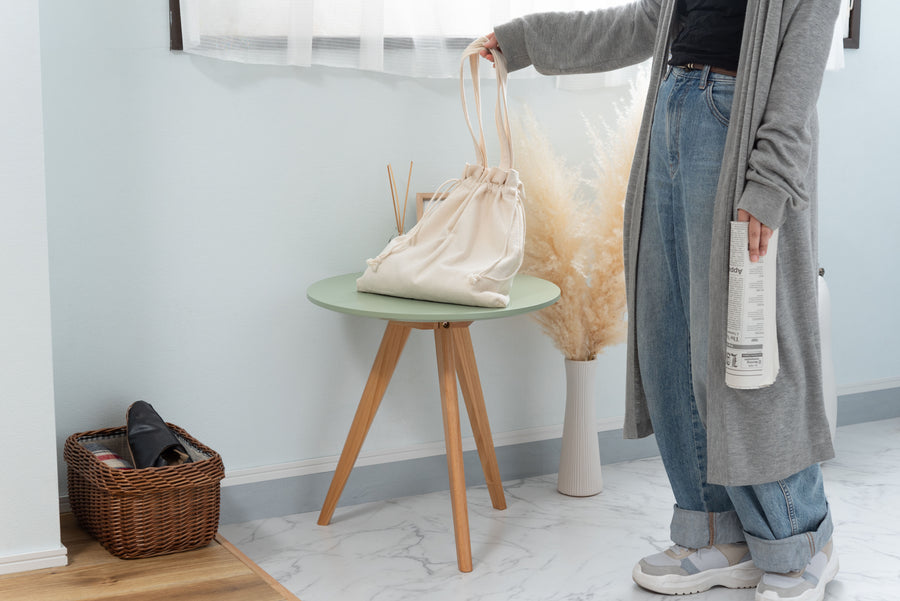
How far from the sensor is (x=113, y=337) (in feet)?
5.96

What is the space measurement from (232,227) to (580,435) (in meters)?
0.91

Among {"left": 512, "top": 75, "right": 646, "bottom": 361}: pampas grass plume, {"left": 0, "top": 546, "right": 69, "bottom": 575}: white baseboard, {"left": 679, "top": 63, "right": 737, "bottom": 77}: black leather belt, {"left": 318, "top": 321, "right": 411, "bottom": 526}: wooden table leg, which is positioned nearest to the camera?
{"left": 679, "top": 63, "right": 737, "bottom": 77}: black leather belt

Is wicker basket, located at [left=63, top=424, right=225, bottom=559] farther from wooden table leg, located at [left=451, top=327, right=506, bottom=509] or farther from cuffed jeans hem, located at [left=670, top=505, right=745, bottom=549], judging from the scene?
cuffed jeans hem, located at [left=670, top=505, right=745, bottom=549]

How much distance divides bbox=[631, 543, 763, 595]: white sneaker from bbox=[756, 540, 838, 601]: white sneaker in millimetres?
58

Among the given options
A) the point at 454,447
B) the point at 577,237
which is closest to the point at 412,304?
the point at 454,447

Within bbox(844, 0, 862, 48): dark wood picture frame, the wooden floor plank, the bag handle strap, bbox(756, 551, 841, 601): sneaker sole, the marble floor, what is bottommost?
the marble floor

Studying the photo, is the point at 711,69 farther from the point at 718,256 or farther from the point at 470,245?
the point at 470,245

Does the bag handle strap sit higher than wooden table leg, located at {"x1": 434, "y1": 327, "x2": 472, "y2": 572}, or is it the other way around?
the bag handle strap

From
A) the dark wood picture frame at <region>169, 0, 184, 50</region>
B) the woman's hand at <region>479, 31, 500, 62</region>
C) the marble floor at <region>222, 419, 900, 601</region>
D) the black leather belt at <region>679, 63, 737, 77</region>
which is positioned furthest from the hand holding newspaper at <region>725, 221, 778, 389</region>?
the dark wood picture frame at <region>169, 0, 184, 50</region>

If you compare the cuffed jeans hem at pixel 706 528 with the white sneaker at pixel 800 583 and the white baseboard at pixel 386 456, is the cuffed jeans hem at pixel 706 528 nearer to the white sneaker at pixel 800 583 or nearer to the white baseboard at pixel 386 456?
the white sneaker at pixel 800 583

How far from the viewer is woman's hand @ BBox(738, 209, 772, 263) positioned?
1354mm

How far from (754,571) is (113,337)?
1.30m

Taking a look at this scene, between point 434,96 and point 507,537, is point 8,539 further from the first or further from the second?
point 434,96

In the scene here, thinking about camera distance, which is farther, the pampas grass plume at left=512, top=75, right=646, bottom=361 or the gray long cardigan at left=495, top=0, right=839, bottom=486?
the pampas grass plume at left=512, top=75, right=646, bottom=361
